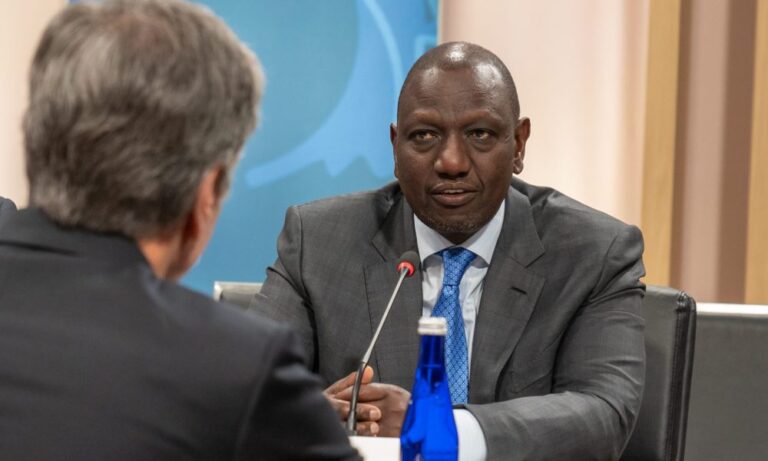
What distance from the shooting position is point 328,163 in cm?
362

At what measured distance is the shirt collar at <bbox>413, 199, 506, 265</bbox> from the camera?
2455 millimetres

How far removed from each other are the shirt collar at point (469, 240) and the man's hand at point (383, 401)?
487 mm

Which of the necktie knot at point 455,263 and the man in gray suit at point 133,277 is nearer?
the man in gray suit at point 133,277

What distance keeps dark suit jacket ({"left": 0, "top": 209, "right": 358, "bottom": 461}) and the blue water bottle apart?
50 cm

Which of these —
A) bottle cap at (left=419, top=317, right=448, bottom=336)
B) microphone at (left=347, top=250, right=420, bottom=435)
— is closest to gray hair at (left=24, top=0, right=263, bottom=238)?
bottle cap at (left=419, top=317, right=448, bottom=336)

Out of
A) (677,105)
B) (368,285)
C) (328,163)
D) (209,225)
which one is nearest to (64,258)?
(209,225)

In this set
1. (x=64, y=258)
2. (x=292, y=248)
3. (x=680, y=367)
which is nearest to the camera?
(x=64, y=258)

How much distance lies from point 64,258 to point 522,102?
106 inches

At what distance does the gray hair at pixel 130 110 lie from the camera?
3.41 feet

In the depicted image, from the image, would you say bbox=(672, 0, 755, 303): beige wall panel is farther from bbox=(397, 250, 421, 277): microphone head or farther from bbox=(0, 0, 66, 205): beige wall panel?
bbox=(0, 0, 66, 205): beige wall panel

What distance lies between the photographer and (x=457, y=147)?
7.84ft

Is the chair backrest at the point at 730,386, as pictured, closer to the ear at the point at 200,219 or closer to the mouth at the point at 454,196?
the mouth at the point at 454,196

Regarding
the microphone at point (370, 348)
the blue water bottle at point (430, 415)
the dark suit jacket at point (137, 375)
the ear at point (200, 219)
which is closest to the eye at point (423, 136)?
the microphone at point (370, 348)

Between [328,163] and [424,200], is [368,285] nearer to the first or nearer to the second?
[424,200]
